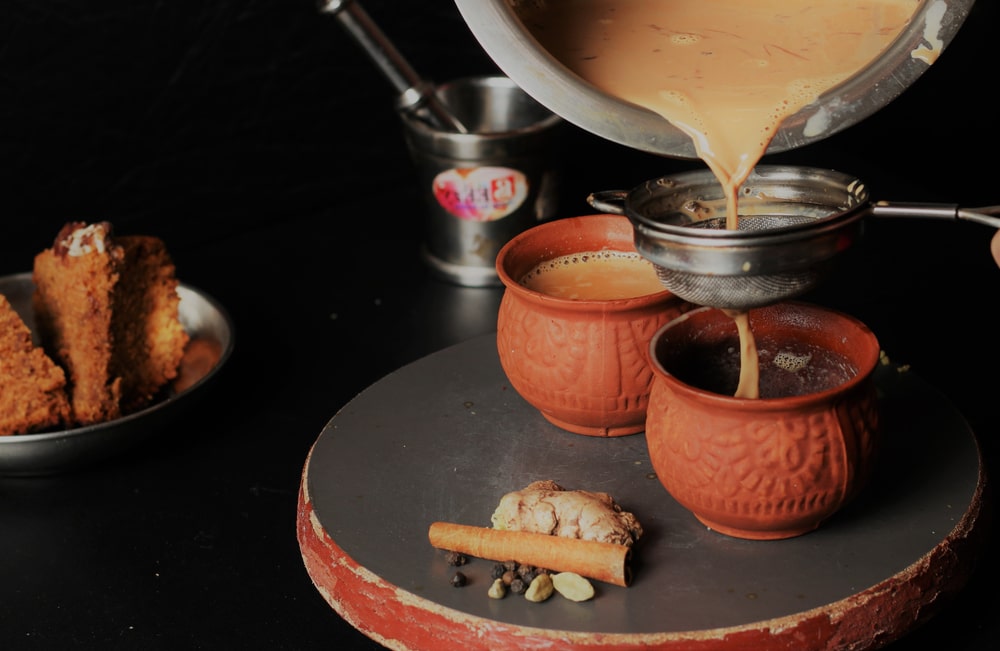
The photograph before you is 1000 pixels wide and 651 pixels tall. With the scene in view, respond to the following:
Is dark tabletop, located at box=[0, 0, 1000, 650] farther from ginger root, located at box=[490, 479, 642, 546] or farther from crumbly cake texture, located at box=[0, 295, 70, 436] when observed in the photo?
ginger root, located at box=[490, 479, 642, 546]

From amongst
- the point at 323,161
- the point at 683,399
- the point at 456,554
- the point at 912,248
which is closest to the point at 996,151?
the point at 912,248

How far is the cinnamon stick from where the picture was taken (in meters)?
1.03

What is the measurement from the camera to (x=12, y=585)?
4.17 feet

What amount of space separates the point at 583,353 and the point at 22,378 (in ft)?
2.15

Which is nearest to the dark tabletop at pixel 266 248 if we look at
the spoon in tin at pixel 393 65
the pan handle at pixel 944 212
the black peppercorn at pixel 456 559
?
the black peppercorn at pixel 456 559

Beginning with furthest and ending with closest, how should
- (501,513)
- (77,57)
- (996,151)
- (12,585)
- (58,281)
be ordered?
(996,151) → (77,57) → (58,281) → (12,585) → (501,513)

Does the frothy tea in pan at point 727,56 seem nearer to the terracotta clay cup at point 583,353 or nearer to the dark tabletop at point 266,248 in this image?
the terracotta clay cup at point 583,353

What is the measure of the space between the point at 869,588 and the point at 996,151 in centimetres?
133

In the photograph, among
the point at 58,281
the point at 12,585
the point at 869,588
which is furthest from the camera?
the point at 58,281

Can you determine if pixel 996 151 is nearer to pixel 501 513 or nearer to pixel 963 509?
pixel 963 509

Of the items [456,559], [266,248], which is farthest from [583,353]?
[266,248]

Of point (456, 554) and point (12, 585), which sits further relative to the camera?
point (12, 585)

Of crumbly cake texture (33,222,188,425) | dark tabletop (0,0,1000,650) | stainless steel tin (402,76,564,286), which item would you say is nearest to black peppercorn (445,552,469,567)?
dark tabletop (0,0,1000,650)

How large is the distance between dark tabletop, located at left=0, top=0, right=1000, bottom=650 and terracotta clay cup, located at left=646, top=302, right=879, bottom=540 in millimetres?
177
